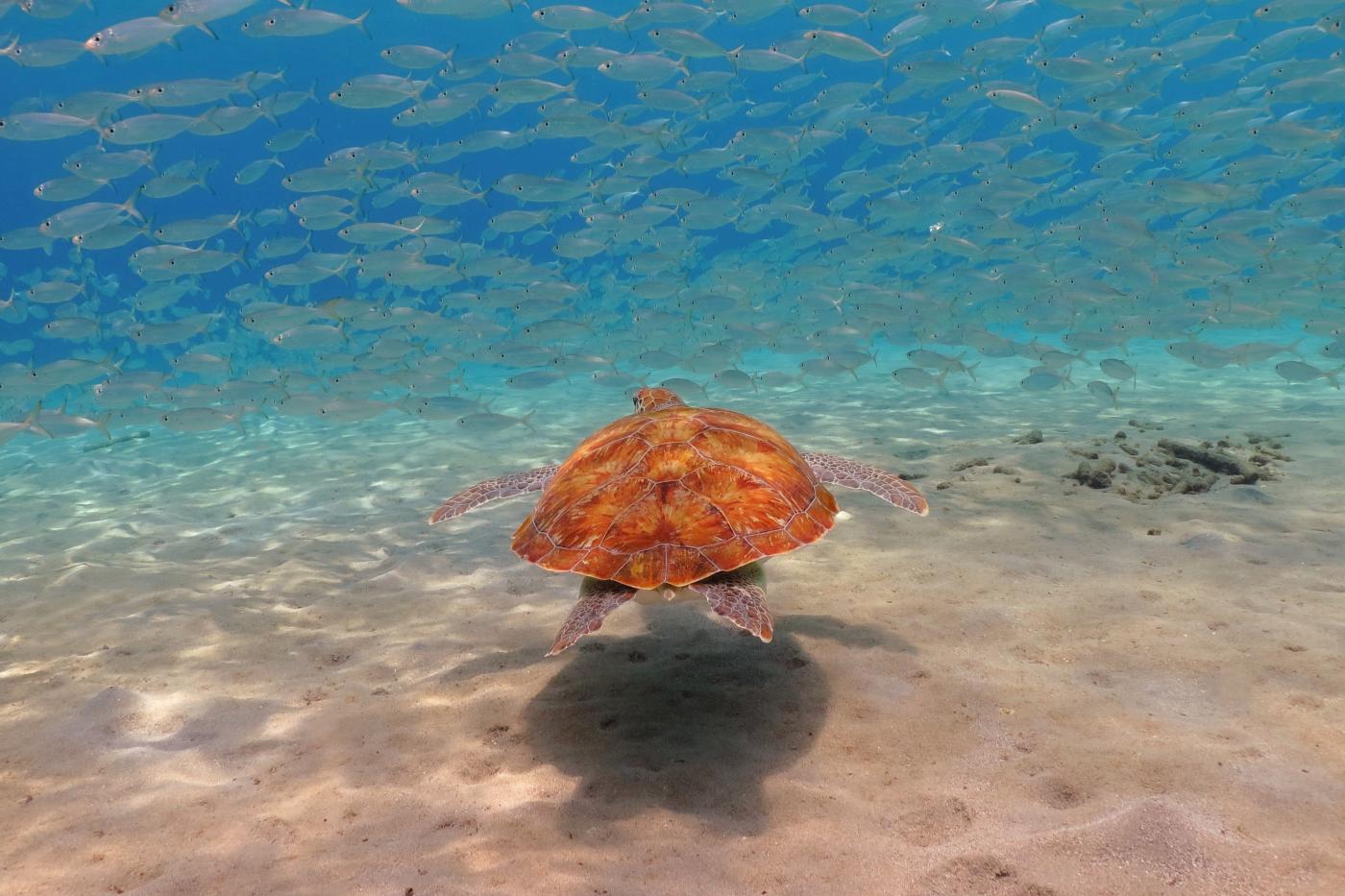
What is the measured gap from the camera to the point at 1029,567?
429 cm

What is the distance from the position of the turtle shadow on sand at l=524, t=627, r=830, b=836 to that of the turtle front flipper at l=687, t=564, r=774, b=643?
1.80 feet

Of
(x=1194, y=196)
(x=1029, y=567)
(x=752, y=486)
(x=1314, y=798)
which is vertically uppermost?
(x=1194, y=196)

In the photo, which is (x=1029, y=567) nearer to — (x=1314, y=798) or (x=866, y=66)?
(x=1314, y=798)

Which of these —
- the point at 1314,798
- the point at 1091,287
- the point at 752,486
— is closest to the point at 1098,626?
the point at 1314,798

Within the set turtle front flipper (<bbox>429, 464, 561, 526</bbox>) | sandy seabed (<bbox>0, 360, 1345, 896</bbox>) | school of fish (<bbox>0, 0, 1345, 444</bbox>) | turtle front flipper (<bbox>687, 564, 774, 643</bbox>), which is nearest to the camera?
sandy seabed (<bbox>0, 360, 1345, 896</bbox>)

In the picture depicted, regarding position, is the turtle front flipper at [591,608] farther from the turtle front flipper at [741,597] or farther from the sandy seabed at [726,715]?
the sandy seabed at [726,715]

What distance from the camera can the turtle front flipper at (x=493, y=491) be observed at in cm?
380

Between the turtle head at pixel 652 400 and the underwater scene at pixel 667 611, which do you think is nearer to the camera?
the underwater scene at pixel 667 611

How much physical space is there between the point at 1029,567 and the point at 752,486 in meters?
2.44

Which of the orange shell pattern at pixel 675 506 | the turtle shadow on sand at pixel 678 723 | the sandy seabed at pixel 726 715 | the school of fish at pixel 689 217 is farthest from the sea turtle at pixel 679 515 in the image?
the school of fish at pixel 689 217

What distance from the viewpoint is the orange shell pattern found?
8.48ft

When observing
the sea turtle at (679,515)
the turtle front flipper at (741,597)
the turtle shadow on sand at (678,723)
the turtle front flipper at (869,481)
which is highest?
the sea turtle at (679,515)

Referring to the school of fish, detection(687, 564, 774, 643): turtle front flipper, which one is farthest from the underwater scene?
the school of fish

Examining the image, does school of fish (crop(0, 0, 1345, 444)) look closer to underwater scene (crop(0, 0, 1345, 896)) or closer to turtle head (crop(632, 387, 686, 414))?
underwater scene (crop(0, 0, 1345, 896))
